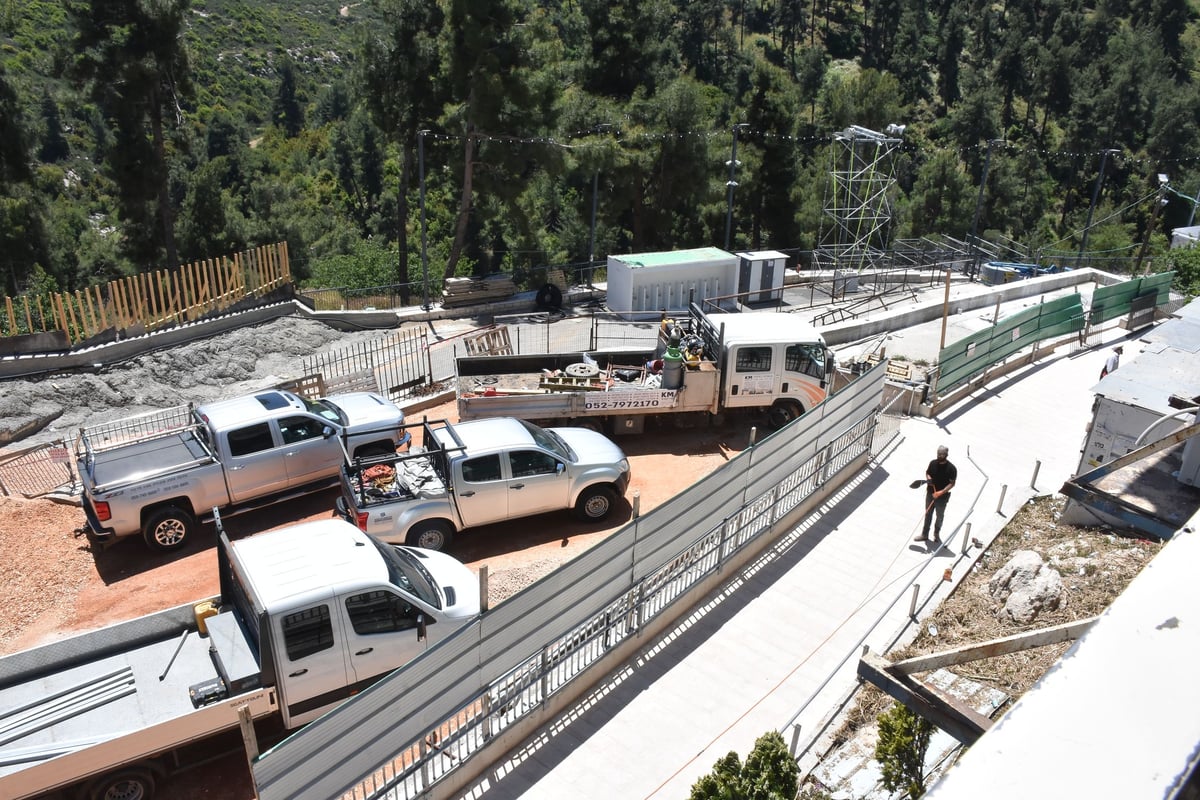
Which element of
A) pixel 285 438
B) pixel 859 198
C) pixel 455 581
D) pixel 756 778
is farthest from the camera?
pixel 859 198

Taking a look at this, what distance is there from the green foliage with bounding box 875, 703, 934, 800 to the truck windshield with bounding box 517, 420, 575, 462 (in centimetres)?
718

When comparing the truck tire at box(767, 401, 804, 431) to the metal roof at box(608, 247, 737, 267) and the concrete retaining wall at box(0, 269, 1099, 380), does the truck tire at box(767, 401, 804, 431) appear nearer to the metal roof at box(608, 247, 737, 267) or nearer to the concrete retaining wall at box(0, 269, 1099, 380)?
the concrete retaining wall at box(0, 269, 1099, 380)

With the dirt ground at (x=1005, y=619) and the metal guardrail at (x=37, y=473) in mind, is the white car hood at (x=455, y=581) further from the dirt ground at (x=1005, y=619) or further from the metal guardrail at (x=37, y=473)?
the metal guardrail at (x=37, y=473)

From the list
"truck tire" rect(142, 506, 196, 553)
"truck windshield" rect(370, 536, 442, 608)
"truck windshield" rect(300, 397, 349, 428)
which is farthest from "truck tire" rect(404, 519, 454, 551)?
"truck tire" rect(142, 506, 196, 553)

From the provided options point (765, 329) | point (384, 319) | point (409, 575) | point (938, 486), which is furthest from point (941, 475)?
point (384, 319)

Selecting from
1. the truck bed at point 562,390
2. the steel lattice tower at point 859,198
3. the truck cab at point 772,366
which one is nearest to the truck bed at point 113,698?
the truck bed at point 562,390

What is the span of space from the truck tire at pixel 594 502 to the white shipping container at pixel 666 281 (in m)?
13.8

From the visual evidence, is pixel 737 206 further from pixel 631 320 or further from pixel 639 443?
pixel 639 443

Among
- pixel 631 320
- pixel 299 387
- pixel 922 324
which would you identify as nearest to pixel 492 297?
pixel 631 320

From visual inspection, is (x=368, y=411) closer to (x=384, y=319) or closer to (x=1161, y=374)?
(x=1161, y=374)

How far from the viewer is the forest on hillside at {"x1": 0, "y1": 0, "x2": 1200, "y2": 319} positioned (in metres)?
28.7

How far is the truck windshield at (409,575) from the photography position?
893 centimetres

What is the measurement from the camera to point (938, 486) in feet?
39.1

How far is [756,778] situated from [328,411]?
10.8 meters
